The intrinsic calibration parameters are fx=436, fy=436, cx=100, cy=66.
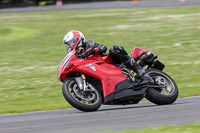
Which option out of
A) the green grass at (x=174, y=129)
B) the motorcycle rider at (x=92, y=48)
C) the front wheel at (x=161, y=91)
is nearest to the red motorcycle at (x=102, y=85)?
the front wheel at (x=161, y=91)

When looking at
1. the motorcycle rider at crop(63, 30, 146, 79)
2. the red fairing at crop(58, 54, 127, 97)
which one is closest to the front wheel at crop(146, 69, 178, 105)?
the motorcycle rider at crop(63, 30, 146, 79)

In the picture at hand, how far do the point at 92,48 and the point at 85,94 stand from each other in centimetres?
82

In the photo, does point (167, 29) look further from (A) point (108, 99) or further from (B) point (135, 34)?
(A) point (108, 99)

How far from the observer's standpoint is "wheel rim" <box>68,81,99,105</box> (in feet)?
23.8

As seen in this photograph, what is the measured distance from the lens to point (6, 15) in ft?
102

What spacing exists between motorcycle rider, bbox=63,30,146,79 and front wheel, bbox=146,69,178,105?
287 mm

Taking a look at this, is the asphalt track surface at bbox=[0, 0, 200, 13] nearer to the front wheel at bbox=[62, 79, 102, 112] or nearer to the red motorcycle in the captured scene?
the red motorcycle

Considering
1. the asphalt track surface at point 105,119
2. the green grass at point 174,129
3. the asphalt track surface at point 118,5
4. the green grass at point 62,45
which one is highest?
the green grass at point 174,129

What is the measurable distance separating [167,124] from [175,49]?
400 inches

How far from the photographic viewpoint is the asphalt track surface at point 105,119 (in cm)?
614

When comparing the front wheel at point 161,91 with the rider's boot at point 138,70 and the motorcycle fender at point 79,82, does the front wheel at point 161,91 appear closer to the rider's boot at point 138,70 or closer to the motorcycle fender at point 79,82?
the rider's boot at point 138,70

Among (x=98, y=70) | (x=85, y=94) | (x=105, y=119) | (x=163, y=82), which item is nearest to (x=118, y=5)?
(x=163, y=82)

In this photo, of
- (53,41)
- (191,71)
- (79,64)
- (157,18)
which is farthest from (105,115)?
(157,18)

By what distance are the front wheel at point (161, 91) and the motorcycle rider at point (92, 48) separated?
29 centimetres
